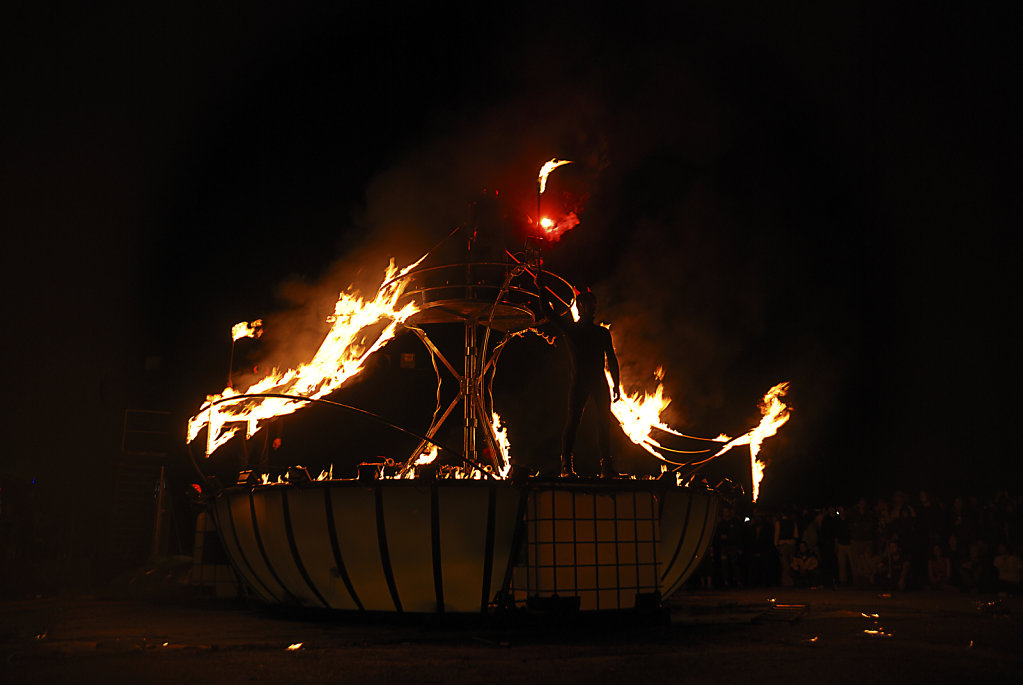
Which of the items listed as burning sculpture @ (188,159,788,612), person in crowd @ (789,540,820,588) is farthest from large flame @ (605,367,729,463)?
person in crowd @ (789,540,820,588)

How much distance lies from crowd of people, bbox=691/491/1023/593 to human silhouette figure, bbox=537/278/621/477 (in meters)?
8.18

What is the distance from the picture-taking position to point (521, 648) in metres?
6.35

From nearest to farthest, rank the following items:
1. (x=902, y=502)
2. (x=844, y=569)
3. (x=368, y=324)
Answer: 1. (x=368, y=324)
2. (x=902, y=502)
3. (x=844, y=569)

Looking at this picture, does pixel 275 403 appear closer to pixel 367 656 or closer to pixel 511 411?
pixel 367 656

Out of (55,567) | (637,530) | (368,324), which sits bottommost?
(55,567)

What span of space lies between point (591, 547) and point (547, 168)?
532cm

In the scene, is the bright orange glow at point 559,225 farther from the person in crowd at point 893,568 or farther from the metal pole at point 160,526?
the metal pole at point 160,526

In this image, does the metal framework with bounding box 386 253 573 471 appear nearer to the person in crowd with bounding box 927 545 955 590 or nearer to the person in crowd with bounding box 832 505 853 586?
the person in crowd with bounding box 927 545 955 590

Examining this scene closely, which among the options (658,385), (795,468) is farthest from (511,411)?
(658,385)

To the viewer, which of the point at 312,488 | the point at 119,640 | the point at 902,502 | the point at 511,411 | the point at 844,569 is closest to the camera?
the point at 119,640

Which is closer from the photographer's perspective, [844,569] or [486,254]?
[486,254]

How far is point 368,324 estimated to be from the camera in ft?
33.0

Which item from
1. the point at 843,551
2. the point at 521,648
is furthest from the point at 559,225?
the point at 843,551

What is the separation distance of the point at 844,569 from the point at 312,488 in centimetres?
1292
